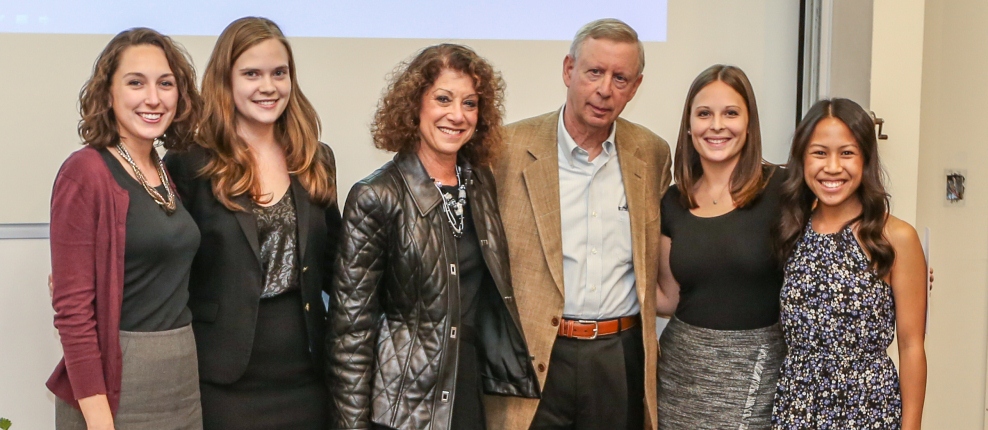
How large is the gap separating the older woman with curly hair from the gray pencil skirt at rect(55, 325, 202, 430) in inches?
13.7

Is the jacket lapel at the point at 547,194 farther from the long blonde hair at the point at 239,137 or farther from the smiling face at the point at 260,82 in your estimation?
the smiling face at the point at 260,82

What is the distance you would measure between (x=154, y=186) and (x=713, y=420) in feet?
5.12

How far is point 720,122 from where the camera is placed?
224 cm

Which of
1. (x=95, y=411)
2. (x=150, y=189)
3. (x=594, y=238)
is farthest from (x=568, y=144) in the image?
(x=95, y=411)

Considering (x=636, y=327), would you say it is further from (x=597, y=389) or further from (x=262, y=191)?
(x=262, y=191)

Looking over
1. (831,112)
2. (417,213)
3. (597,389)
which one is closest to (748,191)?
(831,112)

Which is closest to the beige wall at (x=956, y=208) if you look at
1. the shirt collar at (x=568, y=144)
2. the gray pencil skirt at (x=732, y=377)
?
the gray pencil skirt at (x=732, y=377)

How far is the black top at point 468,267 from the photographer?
1.99m

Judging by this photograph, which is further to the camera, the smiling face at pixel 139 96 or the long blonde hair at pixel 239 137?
the long blonde hair at pixel 239 137

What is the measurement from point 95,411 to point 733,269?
1.61 metres

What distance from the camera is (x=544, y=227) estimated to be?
2.25 m

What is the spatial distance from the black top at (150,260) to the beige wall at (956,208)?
105 inches

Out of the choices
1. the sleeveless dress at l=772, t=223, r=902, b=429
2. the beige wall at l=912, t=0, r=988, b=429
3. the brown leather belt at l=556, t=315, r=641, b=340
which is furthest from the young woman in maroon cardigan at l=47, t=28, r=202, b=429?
the beige wall at l=912, t=0, r=988, b=429

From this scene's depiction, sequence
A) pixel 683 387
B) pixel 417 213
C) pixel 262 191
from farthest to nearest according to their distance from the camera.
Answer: pixel 683 387 → pixel 262 191 → pixel 417 213
